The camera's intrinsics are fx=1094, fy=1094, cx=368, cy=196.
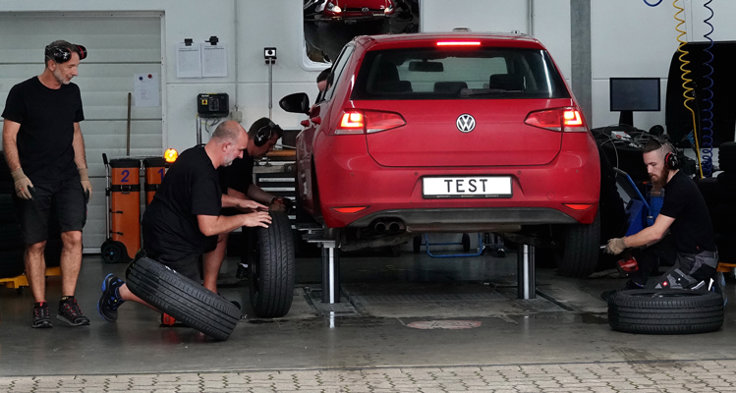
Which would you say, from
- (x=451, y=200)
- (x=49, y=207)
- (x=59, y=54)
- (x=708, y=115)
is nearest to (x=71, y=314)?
(x=49, y=207)

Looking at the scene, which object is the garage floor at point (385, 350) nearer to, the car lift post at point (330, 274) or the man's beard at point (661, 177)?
the car lift post at point (330, 274)

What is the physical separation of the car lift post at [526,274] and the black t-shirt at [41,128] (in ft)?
9.83

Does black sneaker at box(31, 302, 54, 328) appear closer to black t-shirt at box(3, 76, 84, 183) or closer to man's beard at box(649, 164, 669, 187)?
black t-shirt at box(3, 76, 84, 183)

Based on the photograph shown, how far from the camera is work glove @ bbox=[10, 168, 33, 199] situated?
6352mm

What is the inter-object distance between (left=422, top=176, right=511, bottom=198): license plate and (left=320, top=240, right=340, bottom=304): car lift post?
1.17 m

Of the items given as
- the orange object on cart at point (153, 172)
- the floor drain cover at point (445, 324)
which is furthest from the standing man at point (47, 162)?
the orange object on cart at point (153, 172)

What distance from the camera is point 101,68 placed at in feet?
38.0

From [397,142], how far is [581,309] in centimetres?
191

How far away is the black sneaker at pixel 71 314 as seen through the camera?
21.4ft

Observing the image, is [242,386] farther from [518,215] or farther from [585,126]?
[585,126]

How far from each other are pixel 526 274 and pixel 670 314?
1.64 metres

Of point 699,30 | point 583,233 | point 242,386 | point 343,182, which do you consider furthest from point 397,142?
point 699,30

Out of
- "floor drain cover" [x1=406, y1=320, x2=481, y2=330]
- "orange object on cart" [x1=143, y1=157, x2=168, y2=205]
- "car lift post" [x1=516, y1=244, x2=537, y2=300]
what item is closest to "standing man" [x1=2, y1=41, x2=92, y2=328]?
"floor drain cover" [x1=406, y1=320, x2=481, y2=330]

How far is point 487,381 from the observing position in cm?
481
